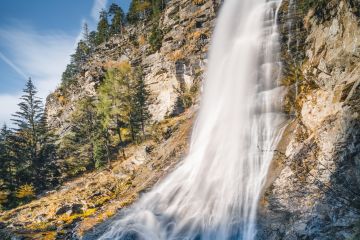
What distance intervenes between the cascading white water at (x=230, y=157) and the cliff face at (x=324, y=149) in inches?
48.8

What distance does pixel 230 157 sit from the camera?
2225 centimetres

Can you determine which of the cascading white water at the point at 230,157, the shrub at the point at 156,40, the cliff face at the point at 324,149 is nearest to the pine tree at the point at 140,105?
the shrub at the point at 156,40

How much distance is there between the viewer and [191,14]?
5278cm

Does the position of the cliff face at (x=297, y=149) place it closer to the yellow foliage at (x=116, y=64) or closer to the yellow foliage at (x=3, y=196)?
the yellow foliage at (x=3, y=196)

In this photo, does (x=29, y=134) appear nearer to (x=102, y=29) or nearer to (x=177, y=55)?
(x=177, y=55)

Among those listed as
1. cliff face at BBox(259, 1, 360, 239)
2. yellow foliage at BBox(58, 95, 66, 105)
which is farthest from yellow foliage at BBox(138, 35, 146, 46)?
cliff face at BBox(259, 1, 360, 239)

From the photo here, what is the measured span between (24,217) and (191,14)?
3769cm

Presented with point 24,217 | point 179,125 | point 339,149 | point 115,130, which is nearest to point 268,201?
point 339,149

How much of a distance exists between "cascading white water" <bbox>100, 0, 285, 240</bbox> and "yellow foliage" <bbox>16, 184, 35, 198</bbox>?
20.3 meters

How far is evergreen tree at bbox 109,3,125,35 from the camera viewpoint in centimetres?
8581

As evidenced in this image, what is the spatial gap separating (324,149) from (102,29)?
8377 cm

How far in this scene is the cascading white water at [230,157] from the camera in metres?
18.8

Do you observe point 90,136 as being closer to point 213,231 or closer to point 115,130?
point 115,130

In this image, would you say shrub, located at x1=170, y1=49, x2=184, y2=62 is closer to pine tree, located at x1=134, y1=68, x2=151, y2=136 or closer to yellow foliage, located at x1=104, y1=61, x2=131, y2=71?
pine tree, located at x1=134, y1=68, x2=151, y2=136
